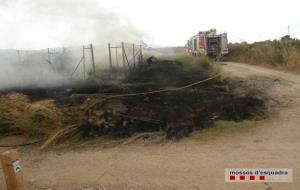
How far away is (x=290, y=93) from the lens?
9.52 metres

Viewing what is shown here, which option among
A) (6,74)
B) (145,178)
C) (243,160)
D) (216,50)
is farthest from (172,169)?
(216,50)

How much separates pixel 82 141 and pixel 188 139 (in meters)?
2.31

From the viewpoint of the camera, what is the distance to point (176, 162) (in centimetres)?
528

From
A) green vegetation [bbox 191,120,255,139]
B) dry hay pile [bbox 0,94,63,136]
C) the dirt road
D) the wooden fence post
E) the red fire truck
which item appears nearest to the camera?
the wooden fence post

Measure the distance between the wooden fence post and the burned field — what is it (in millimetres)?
2878

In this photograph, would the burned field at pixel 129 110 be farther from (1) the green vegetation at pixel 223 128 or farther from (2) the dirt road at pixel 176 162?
(2) the dirt road at pixel 176 162

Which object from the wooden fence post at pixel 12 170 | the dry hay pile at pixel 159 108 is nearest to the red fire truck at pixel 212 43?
the dry hay pile at pixel 159 108

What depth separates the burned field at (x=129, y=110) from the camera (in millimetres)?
7293

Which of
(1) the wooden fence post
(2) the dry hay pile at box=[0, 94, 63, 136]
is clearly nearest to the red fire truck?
(2) the dry hay pile at box=[0, 94, 63, 136]

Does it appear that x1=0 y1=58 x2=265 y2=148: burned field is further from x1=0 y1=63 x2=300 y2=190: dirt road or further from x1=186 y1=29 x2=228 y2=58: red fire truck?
x1=186 y1=29 x2=228 y2=58: red fire truck

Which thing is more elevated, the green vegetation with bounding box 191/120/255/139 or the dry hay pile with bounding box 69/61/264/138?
the dry hay pile with bounding box 69/61/264/138

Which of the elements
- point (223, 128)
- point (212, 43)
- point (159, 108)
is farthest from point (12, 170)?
point (212, 43)

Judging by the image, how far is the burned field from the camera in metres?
7.29

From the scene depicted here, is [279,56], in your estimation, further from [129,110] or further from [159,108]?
[129,110]
